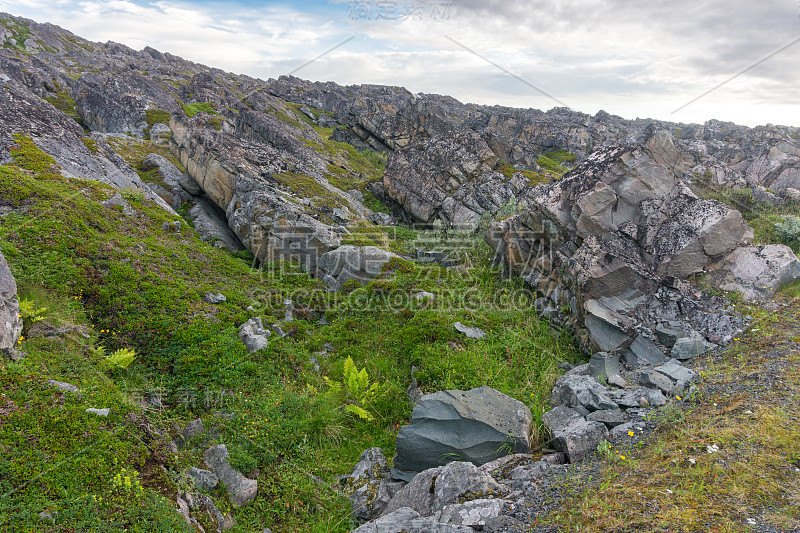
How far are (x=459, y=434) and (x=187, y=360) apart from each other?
6.61 metres

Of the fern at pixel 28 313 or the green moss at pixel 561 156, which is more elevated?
the green moss at pixel 561 156

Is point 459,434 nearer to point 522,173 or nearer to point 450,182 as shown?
point 450,182

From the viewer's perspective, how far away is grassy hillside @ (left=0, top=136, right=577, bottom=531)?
5.58 meters

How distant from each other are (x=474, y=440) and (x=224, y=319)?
7578mm

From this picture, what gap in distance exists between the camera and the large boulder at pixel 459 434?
24.2 ft

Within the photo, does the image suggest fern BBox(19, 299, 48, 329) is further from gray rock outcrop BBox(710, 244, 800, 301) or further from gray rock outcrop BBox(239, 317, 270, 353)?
gray rock outcrop BBox(710, 244, 800, 301)

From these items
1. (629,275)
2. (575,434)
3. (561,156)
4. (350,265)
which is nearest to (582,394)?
(575,434)

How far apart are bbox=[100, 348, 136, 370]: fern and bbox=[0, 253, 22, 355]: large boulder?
1534 mm

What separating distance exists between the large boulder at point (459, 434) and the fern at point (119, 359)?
6119 mm

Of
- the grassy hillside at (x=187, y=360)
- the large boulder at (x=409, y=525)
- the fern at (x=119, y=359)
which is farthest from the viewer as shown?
the fern at (x=119, y=359)

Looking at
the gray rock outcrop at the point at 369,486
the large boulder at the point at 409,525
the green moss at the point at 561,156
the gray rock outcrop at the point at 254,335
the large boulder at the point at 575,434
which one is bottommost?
the gray rock outcrop at the point at 369,486

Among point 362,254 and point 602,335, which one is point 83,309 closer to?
point 362,254

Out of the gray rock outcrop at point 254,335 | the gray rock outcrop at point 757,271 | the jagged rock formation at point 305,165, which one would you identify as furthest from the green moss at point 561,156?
the gray rock outcrop at point 254,335

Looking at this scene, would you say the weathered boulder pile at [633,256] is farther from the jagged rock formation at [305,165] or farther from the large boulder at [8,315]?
the large boulder at [8,315]
